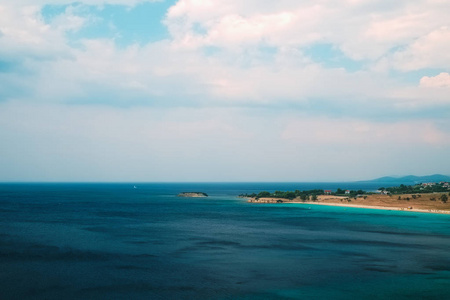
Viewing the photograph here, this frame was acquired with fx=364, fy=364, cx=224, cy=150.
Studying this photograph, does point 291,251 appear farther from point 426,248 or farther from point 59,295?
point 59,295

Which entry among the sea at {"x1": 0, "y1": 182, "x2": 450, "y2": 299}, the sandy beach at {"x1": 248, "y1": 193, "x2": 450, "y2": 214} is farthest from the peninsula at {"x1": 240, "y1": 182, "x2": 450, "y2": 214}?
the sea at {"x1": 0, "y1": 182, "x2": 450, "y2": 299}

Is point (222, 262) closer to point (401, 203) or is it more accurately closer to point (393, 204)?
point (393, 204)

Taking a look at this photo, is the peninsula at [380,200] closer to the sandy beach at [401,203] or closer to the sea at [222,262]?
the sandy beach at [401,203]

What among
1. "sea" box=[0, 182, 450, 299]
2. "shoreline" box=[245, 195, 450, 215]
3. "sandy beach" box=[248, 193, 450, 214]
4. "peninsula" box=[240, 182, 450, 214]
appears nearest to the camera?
"sea" box=[0, 182, 450, 299]

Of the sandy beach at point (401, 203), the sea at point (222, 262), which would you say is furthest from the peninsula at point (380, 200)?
the sea at point (222, 262)

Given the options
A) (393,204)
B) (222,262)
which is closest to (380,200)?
(393,204)

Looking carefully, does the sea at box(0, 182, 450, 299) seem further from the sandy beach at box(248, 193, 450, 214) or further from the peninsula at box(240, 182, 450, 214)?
the peninsula at box(240, 182, 450, 214)

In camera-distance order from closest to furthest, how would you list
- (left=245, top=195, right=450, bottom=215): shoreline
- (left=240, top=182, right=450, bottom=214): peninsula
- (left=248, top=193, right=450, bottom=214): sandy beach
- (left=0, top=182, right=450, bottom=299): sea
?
(left=0, top=182, right=450, bottom=299): sea
(left=245, top=195, right=450, bottom=215): shoreline
(left=248, top=193, right=450, bottom=214): sandy beach
(left=240, top=182, right=450, bottom=214): peninsula

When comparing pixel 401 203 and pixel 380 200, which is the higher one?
pixel 380 200

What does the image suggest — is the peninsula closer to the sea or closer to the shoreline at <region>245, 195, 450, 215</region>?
the shoreline at <region>245, 195, 450, 215</region>

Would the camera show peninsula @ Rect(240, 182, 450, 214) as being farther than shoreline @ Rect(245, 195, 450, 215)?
Yes

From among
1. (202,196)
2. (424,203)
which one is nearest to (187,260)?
(424,203)
